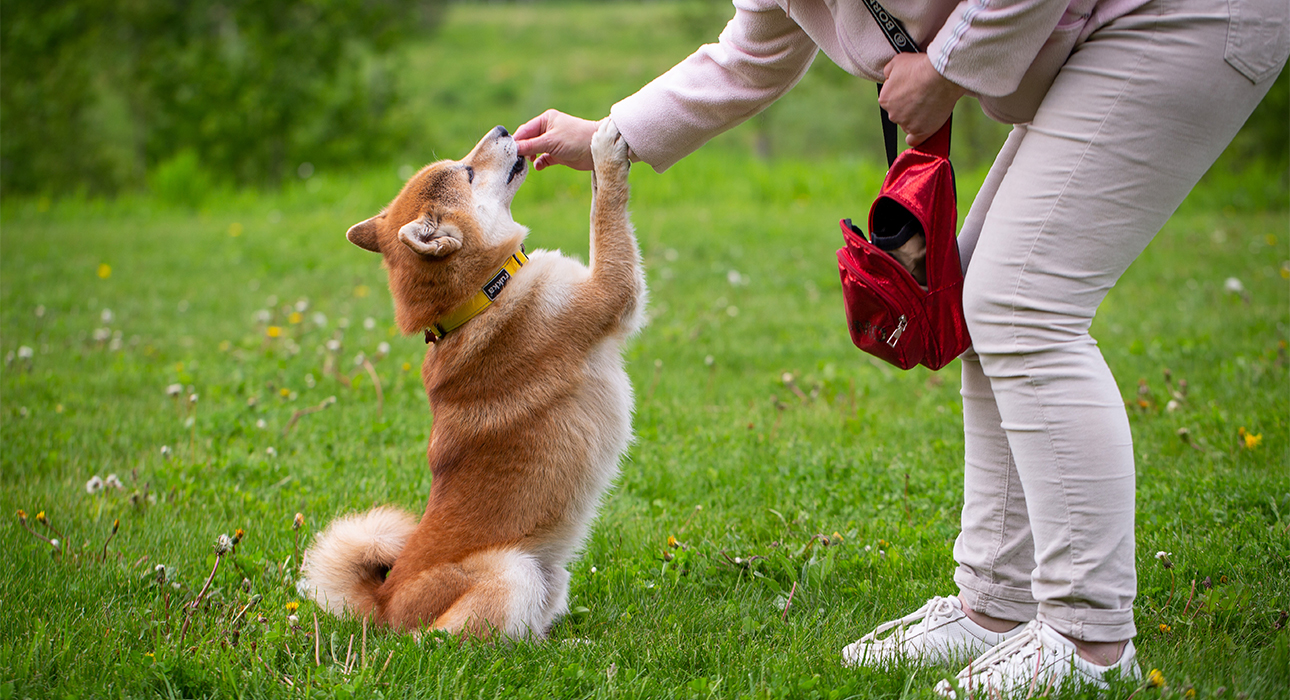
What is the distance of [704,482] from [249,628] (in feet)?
5.91

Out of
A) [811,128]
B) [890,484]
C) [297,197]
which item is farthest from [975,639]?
[811,128]

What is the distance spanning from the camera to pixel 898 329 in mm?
2105

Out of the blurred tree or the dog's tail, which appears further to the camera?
the blurred tree

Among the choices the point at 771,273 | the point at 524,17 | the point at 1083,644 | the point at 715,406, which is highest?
the point at 1083,644

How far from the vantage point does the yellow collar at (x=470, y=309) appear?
2.87 meters

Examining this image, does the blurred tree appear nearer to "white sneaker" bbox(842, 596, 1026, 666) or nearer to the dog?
the dog

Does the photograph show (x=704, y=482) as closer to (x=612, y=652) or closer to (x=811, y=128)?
(x=612, y=652)

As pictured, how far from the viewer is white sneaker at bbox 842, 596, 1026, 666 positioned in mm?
2240

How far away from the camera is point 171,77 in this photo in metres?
14.7

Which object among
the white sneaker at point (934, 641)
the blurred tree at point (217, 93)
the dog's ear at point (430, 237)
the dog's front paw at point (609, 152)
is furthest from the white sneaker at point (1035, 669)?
the blurred tree at point (217, 93)

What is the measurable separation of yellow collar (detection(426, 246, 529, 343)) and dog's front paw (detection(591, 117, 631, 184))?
1.57ft

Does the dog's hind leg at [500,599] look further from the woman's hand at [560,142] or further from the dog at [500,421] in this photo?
the woman's hand at [560,142]

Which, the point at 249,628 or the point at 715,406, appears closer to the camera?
the point at 249,628

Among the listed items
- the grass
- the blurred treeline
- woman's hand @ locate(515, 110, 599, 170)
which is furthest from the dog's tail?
the blurred treeline
